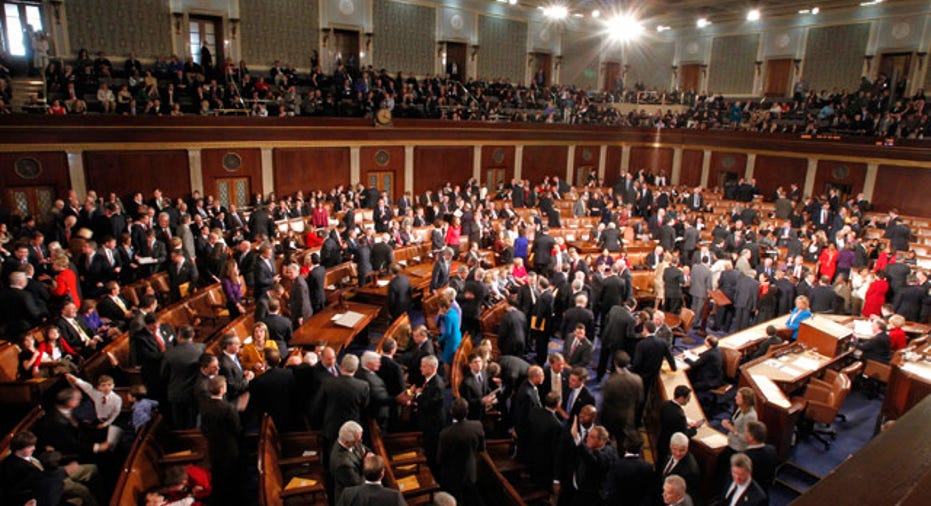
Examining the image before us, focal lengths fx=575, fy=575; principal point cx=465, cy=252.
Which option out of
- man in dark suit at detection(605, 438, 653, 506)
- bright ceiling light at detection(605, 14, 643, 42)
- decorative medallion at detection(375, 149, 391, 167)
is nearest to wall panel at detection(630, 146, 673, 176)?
bright ceiling light at detection(605, 14, 643, 42)

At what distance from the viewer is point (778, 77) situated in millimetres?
25750

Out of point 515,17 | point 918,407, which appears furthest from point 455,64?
point 918,407

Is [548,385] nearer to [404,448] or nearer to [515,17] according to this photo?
[404,448]

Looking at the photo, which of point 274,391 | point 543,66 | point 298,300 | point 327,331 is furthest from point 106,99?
point 543,66

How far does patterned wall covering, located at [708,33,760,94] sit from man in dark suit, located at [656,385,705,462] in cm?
2540

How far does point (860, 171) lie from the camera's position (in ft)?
62.2

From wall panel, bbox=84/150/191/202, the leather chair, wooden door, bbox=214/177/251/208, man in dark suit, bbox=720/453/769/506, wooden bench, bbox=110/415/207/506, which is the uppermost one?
wall panel, bbox=84/150/191/202

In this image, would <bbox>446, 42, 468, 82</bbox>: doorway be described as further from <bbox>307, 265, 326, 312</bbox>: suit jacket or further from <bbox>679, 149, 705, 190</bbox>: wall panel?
<bbox>307, 265, 326, 312</bbox>: suit jacket

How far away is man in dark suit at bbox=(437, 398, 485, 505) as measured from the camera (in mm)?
4926

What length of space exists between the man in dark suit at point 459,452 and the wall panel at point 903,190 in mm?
18948

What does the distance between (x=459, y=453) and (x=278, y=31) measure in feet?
61.6

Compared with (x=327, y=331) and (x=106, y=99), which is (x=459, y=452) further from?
(x=106, y=99)

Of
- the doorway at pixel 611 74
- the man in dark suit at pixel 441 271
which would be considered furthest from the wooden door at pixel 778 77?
the man in dark suit at pixel 441 271

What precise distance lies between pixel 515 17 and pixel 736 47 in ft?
34.8
